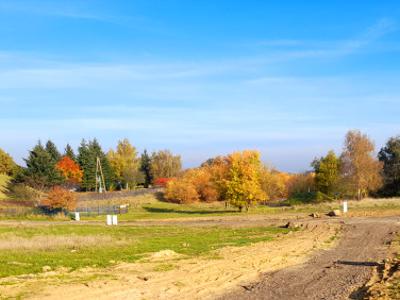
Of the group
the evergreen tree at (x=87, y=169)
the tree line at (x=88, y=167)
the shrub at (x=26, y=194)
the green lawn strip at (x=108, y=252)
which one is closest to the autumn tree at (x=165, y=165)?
the tree line at (x=88, y=167)

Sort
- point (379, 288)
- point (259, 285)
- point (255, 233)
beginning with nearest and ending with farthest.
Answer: point (379, 288) → point (259, 285) → point (255, 233)

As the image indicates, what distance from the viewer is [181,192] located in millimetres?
82875

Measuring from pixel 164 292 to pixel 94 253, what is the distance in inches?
395

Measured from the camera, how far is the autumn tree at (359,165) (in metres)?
66.4

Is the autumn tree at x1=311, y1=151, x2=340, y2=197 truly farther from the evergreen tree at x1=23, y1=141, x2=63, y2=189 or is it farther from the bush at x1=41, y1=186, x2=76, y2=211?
the evergreen tree at x1=23, y1=141, x2=63, y2=189

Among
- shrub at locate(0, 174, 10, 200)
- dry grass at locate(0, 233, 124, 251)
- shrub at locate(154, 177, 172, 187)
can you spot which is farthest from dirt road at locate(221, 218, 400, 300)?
shrub at locate(154, 177, 172, 187)

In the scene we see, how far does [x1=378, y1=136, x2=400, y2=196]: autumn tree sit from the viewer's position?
73562 millimetres

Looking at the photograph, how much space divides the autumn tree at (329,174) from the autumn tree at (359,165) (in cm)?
276

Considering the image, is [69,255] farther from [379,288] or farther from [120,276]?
[379,288]

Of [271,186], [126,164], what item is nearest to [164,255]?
[271,186]

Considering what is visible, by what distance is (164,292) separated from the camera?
46.0 feet

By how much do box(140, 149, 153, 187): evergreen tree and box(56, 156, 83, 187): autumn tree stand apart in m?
21.0

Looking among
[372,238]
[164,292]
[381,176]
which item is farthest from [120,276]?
[381,176]

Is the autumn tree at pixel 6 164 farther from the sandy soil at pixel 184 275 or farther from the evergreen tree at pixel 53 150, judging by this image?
the sandy soil at pixel 184 275
